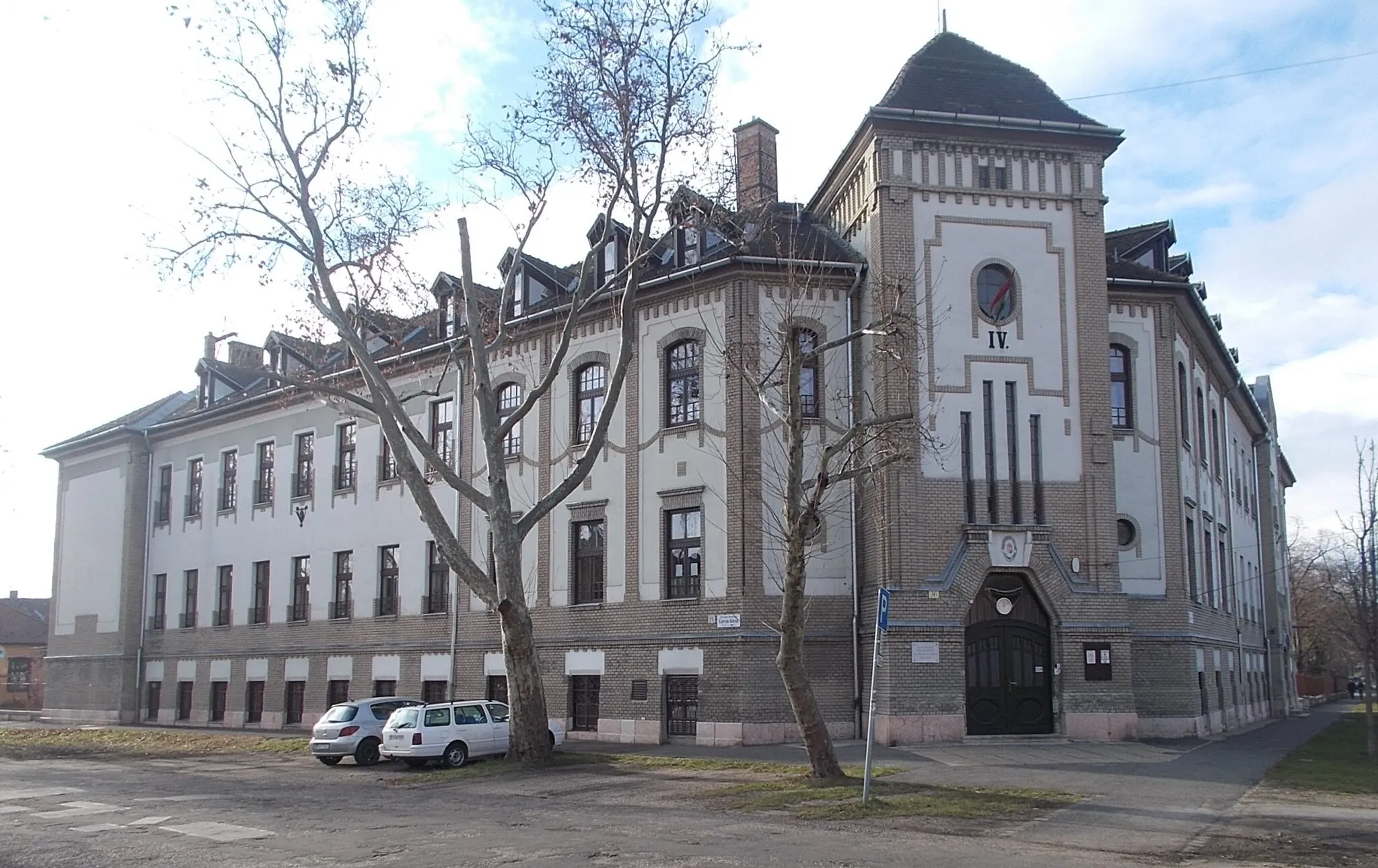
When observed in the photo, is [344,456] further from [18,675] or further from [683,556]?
[18,675]

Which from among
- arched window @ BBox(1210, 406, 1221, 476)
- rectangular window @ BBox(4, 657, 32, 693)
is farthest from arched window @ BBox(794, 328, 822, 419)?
rectangular window @ BBox(4, 657, 32, 693)

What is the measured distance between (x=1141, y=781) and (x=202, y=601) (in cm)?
3107

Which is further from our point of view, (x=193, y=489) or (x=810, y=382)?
(x=193, y=489)

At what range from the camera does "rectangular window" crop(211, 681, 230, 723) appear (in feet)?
127

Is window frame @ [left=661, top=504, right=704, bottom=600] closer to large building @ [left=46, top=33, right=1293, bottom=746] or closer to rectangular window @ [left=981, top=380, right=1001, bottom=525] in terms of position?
large building @ [left=46, top=33, right=1293, bottom=746]

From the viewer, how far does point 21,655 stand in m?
71.2

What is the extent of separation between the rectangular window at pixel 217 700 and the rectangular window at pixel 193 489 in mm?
5791

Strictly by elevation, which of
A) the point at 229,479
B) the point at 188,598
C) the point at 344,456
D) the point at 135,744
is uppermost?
the point at 344,456

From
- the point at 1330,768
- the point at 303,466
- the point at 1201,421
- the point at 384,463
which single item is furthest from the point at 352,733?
the point at 1201,421

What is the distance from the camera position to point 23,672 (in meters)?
71.2

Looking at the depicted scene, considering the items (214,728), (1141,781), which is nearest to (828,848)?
(1141,781)

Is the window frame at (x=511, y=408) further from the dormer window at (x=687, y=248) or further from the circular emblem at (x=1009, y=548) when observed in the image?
the circular emblem at (x=1009, y=548)

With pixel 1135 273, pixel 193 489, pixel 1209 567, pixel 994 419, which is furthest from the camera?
pixel 193 489

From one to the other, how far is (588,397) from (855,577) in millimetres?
8087
